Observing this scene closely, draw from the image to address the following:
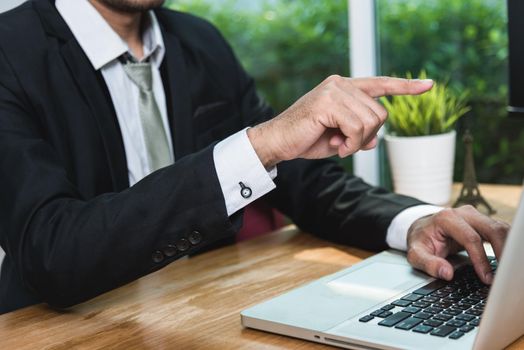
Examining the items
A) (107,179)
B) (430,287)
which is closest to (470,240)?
(430,287)

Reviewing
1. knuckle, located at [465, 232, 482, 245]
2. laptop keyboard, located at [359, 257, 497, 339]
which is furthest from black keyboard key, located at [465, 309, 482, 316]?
knuckle, located at [465, 232, 482, 245]

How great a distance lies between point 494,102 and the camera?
244cm

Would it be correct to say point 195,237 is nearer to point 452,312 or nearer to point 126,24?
point 452,312

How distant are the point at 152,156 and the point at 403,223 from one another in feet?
1.87

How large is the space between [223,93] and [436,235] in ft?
2.48

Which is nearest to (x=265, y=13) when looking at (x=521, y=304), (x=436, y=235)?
(x=436, y=235)

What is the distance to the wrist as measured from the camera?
4.21 feet

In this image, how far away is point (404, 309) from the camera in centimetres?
111

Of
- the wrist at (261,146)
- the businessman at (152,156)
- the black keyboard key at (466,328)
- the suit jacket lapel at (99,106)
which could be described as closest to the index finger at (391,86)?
the businessman at (152,156)

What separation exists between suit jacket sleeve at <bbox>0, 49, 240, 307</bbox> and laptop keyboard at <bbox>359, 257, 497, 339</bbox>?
30 cm

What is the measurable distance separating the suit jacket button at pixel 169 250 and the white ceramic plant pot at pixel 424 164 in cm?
76

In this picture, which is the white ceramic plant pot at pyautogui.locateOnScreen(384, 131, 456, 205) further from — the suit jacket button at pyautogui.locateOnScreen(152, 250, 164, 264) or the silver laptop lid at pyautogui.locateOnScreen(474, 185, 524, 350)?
the silver laptop lid at pyautogui.locateOnScreen(474, 185, 524, 350)

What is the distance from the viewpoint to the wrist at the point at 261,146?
4.21 ft

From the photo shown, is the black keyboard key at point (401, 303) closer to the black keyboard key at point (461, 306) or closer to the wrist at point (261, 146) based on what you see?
the black keyboard key at point (461, 306)
